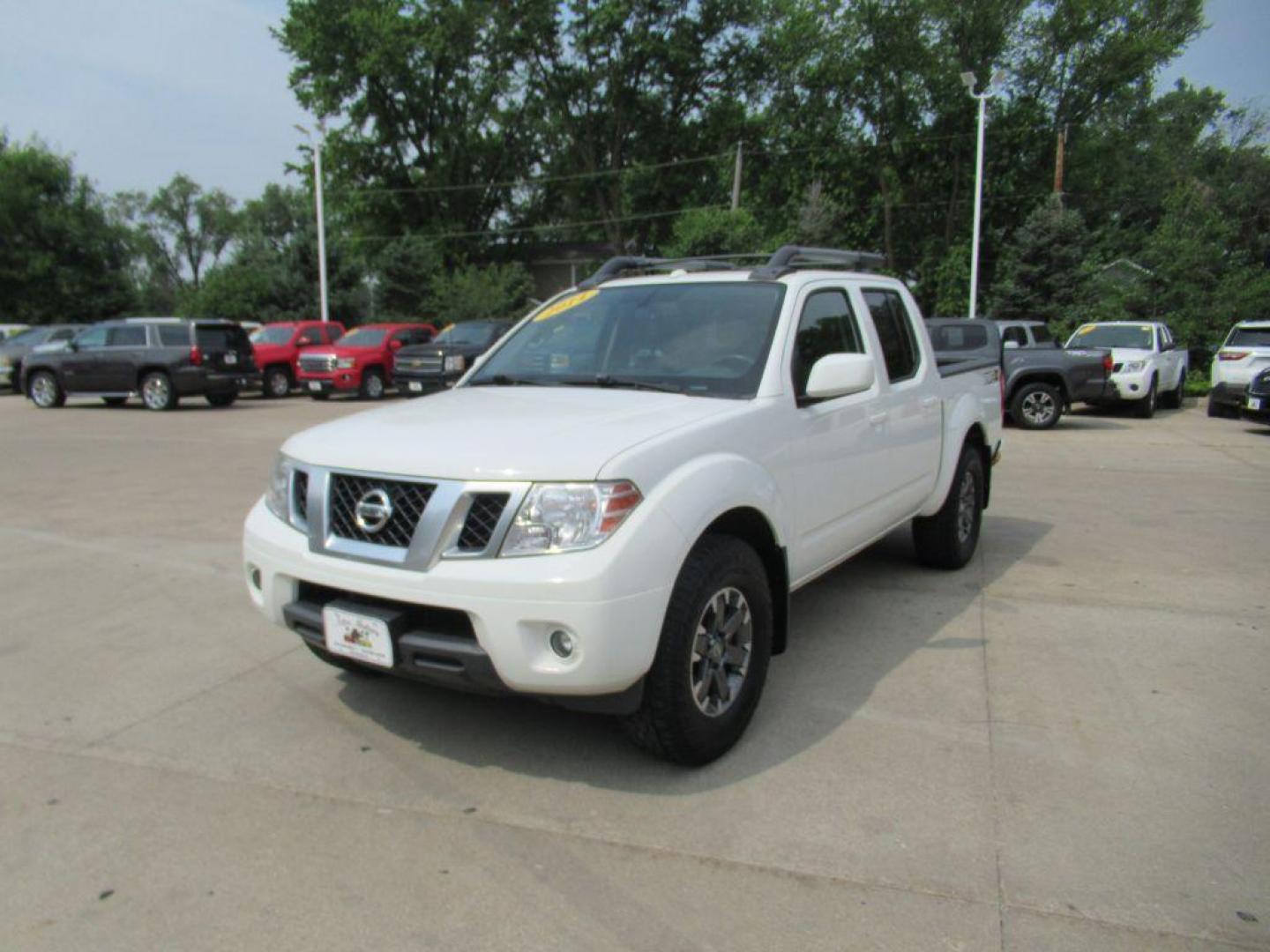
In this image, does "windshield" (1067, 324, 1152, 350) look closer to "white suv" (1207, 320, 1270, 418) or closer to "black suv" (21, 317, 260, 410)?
"white suv" (1207, 320, 1270, 418)

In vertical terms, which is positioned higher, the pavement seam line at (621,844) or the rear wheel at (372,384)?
the rear wheel at (372,384)

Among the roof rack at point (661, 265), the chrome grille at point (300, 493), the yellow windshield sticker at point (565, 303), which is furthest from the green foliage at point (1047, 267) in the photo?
the chrome grille at point (300, 493)

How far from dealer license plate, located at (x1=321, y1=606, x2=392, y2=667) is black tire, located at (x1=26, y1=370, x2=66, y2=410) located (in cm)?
1893

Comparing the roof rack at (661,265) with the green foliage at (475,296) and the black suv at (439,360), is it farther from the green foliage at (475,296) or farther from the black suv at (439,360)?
the green foliage at (475,296)

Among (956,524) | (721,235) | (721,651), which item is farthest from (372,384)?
(721,651)

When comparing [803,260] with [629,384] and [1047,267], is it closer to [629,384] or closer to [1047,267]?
[629,384]

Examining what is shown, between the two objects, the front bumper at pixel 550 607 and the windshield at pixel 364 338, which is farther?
the windshield at pixel 364 338

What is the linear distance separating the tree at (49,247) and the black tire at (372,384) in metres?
24.6

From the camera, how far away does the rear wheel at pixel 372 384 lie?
68.4ft

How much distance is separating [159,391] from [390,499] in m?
17.4

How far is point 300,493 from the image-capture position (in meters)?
3.41

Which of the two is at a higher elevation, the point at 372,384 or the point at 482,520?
the point at 482,520

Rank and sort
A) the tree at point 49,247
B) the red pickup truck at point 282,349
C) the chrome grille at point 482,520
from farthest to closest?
the tree at point 49,247, the red pickup truck at point 282,349, the chrome grille at point 482,520

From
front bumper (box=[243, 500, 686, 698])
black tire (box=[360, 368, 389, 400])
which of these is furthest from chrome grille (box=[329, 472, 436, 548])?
black tire (box=[360, 368, 389, 400])
